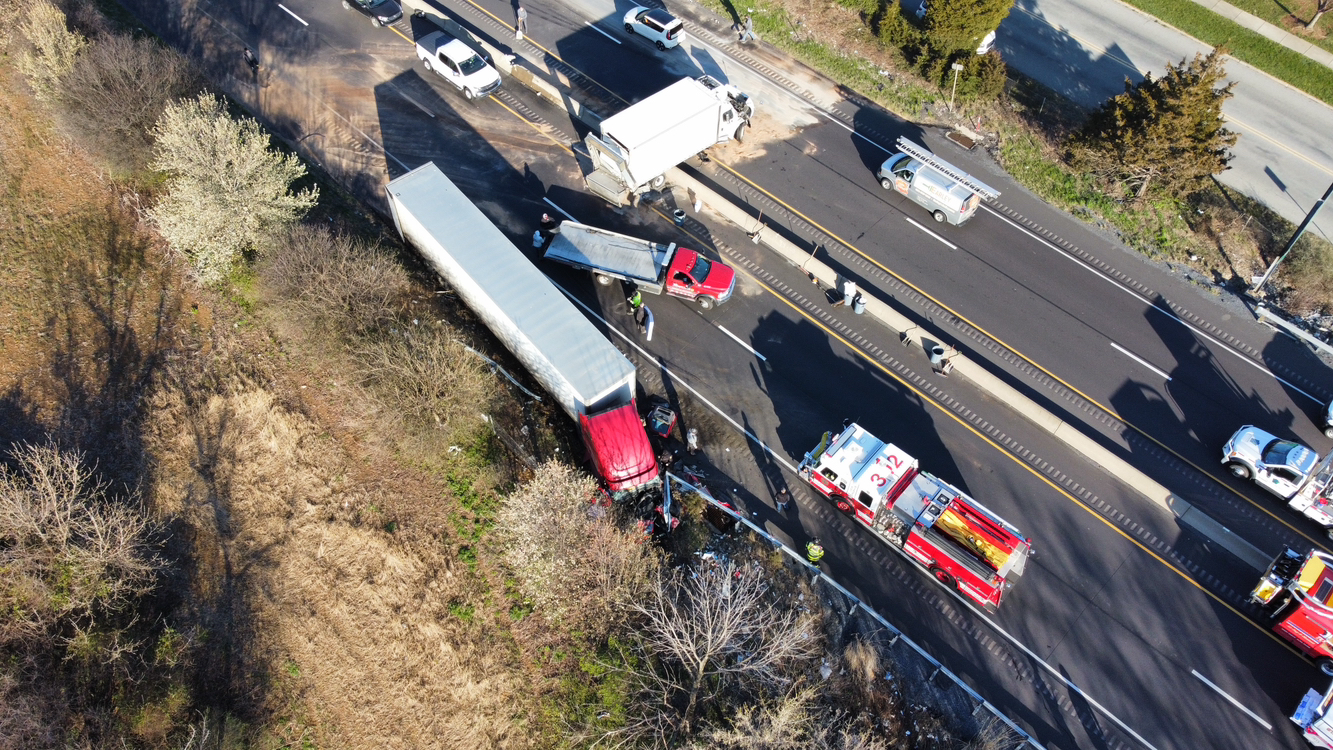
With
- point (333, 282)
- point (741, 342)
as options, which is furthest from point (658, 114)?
point (333, 282)

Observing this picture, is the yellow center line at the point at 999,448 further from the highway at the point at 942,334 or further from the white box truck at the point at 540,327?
the white box truck at the point at 540,327

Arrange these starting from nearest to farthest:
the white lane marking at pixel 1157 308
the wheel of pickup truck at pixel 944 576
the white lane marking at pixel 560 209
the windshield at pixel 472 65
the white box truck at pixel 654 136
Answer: the wheel of pickup truck at pixel 944 576
the white lane marking at pixel 1157 308
the white box truck at pixel 654 136
the white lane marking at pixel 560 209
the windshield at pixel 472 65

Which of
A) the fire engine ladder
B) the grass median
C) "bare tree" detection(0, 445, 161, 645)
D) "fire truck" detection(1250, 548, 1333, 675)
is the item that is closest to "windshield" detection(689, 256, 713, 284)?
the fire engine ladder

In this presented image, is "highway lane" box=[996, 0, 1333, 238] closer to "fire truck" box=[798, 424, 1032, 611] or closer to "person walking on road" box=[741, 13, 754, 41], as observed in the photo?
"person walking on road" box=[741, 13, 754, 41]

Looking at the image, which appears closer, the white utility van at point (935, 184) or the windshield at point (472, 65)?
the white utility van at point (935, 184)

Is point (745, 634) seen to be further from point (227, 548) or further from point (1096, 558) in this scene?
point (227, 548)

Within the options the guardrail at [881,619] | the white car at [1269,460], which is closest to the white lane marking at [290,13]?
the guardrail at [881,619]
